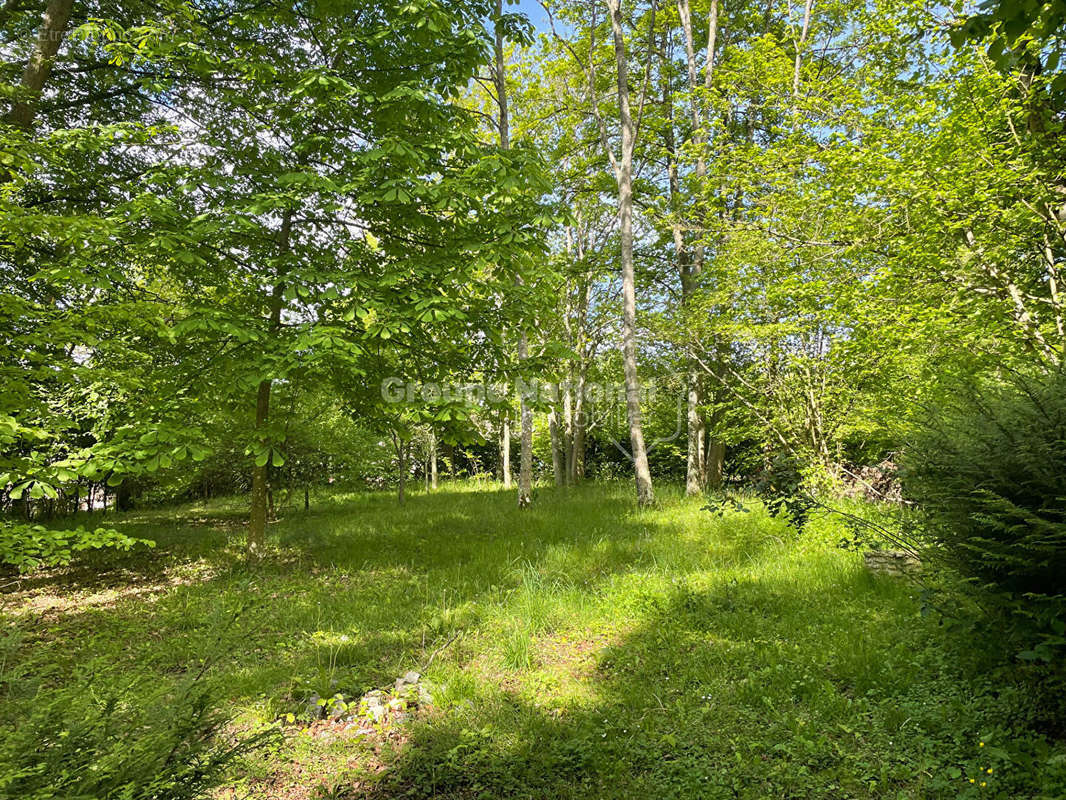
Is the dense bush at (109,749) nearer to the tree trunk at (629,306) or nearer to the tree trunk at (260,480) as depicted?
the tree trunk at (260,480)

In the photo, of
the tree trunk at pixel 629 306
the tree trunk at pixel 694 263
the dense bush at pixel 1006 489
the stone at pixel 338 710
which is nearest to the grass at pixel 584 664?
the stone at pixel 338 710

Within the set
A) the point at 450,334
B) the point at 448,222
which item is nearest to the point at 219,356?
the point at 450,334

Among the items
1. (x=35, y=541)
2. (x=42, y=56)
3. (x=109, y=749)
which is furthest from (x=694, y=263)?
(x=109, y=749)

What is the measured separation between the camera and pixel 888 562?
16.0 ft

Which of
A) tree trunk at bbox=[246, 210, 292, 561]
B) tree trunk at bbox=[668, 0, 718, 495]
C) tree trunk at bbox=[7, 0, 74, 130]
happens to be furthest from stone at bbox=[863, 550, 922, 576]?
tree trunk at bbox=[7, 0, 74, 130]

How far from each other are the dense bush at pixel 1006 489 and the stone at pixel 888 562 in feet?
4.67

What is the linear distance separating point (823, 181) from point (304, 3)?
8.58 metres

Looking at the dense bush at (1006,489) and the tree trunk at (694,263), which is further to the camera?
the tree trunk at (694,263)

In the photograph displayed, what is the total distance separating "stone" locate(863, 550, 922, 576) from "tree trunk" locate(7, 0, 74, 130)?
10.5 metres

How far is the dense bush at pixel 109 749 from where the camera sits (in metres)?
1.54

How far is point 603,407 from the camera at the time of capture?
59.0 feet

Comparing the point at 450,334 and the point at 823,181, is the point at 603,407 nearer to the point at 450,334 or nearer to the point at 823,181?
the point at 823,181

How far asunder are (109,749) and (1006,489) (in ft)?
14.8

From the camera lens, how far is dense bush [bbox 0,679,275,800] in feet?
5.06
